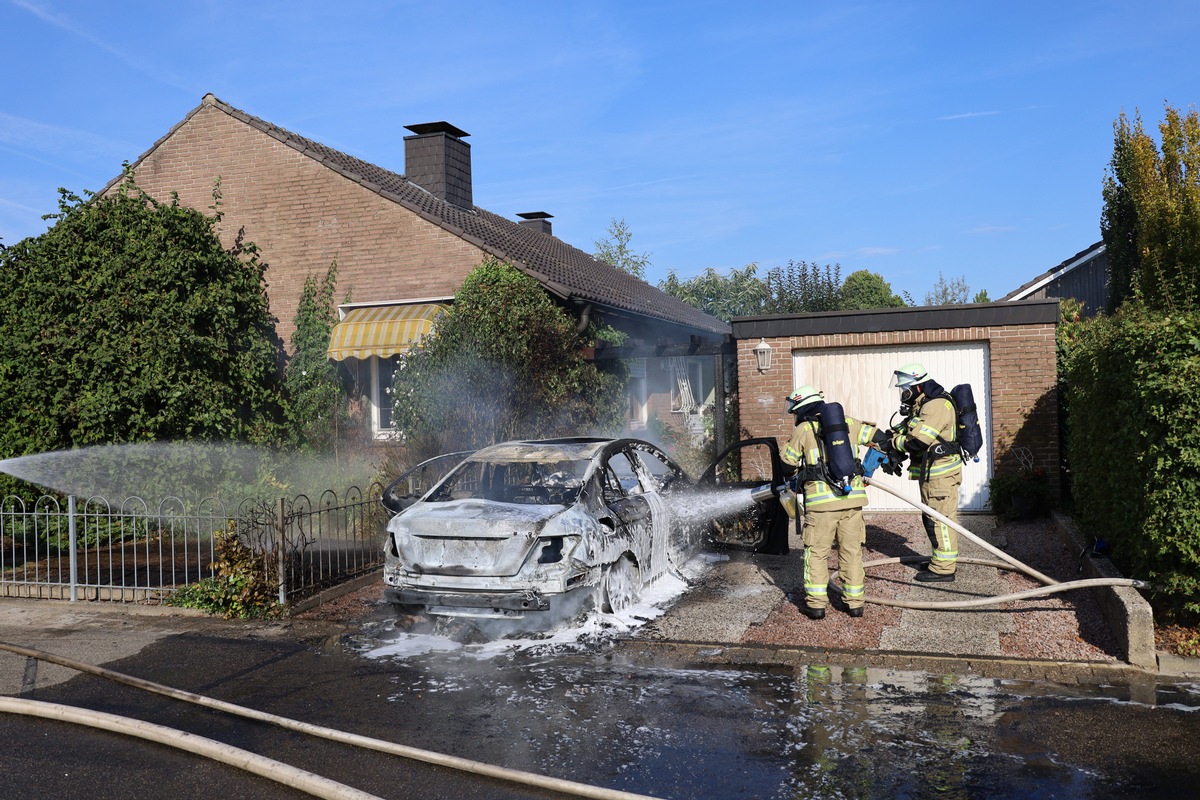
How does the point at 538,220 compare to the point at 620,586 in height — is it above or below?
above

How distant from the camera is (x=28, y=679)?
6289 mm

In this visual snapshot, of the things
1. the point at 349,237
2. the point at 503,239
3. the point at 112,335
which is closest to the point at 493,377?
the point at 112,335

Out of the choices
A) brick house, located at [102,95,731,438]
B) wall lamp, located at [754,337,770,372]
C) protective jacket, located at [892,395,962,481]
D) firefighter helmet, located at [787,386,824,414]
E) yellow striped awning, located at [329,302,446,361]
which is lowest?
protective jacket, located at [892,395,962,481]

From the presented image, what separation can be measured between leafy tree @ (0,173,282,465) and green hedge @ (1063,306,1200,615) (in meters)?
10.2

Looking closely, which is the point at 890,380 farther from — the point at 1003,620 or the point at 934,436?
the point at 1003,620

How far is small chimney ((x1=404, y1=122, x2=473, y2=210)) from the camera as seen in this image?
18.9 meters

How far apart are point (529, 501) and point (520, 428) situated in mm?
4208

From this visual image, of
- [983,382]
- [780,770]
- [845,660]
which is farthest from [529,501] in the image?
[983,382]

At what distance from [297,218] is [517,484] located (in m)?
9.46

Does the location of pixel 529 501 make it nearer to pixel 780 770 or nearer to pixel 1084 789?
pixel 780 770

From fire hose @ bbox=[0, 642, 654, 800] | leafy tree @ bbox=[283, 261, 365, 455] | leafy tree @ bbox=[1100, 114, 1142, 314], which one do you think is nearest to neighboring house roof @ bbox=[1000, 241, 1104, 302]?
leafy tree @ bbox=[1100, 114, 1142, 314]

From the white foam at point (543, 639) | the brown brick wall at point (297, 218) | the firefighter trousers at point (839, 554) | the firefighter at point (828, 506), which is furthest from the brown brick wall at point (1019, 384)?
the brown brick wall at point (297, 218)

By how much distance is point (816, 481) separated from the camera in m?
7.54

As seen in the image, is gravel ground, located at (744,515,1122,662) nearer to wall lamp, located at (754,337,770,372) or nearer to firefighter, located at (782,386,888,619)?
firefighter, located at (782,386,888,619)
